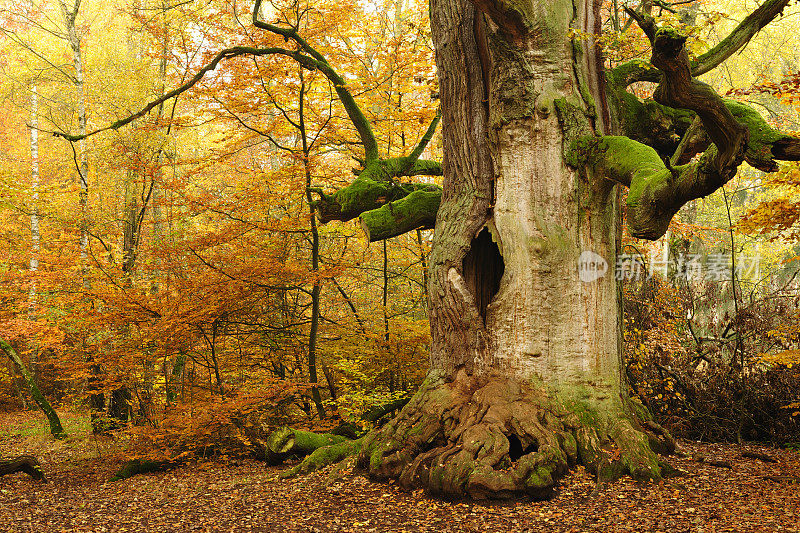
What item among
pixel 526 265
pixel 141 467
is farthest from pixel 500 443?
pixel 141 467

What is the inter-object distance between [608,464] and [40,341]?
406 inches

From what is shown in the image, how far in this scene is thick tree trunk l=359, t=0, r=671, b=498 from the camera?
183 inches

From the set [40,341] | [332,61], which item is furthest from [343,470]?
[40,341]

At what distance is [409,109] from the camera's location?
1000 cm

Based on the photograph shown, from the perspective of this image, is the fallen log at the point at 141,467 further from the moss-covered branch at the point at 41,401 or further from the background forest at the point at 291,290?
A: the moss-covered branch at the point at 41,401

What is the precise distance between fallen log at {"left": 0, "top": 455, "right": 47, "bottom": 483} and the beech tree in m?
3.96

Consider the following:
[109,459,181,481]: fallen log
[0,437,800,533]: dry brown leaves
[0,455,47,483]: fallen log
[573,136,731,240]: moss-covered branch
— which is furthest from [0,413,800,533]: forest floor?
[573,136,731,240]: moss-covered branch

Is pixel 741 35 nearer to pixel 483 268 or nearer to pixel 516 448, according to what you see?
pixel 483 268

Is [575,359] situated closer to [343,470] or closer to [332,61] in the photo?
[343,470]

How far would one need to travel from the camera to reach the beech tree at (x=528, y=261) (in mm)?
4441

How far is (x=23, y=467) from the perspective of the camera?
7.09 meters

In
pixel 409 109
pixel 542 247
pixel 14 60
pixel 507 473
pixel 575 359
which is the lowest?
pixel 507 473

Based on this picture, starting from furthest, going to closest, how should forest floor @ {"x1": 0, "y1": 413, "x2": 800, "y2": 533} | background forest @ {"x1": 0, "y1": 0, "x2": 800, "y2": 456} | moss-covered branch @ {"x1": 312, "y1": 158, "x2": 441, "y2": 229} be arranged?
background forest @ {"x1": 0, "y1": 0, "x2": 800, "y2": 456}
moss-covered branch @ {"x1": 312, "y1": 158, "x2": 441, "y2": 229}
forest floor @ {"x1": 0, "y1": 413, "x2": 800, "y2": 533}

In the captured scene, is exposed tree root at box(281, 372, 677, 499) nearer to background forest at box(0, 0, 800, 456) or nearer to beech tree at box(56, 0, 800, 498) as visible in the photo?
beech tree at box(56, 0, 800, 498)
